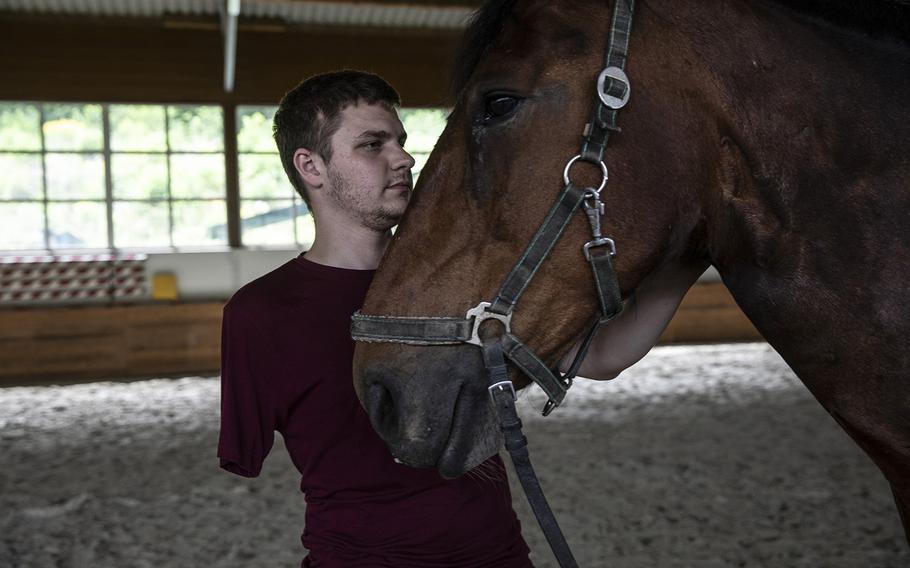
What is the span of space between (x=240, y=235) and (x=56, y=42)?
2645 mm

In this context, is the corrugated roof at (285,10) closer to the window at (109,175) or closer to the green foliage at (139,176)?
the window at (109,175)

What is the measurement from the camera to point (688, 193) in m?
1.08

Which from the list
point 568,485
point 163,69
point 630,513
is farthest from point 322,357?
point 163,69

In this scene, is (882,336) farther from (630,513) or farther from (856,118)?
(630,513)

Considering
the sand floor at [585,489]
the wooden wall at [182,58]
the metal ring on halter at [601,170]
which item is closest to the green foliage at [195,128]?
the wooden wall at [182,58]

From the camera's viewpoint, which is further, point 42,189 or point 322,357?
point 42,189

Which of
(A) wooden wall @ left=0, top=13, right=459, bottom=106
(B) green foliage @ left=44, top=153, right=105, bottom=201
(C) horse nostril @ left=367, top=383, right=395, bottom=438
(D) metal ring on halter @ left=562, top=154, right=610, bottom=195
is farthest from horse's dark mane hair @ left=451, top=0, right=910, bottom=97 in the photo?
(B) green foliage @ left=44, top=153, right=105, bottom=201

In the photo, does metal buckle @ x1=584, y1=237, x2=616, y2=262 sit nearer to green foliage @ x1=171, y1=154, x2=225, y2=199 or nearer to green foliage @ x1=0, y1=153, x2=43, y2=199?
green foliage @ x1=171, y1=154, x2=225, y2=199

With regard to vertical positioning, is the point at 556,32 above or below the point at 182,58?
above

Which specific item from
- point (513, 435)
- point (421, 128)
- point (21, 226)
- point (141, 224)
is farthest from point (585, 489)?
point (21, 226)

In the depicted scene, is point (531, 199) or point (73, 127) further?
point (73, 127)

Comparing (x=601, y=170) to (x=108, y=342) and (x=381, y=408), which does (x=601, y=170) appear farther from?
(x=108, y=342)

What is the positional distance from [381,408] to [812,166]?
67 centimetres

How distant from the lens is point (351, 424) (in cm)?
152
